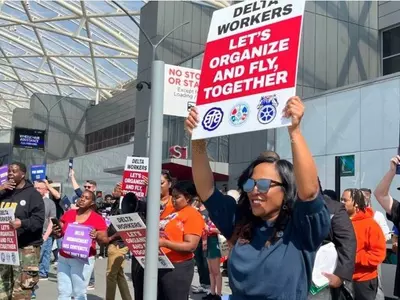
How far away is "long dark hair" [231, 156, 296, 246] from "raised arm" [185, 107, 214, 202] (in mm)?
241

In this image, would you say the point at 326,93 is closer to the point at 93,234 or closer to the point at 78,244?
the point at 93,234

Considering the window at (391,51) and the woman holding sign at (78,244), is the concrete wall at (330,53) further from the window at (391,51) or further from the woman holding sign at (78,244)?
the woman holding sign at (78,244)

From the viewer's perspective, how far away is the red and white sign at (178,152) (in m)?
23.4

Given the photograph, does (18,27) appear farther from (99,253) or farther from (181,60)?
(99,253)

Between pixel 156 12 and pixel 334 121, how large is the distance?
13745 mm

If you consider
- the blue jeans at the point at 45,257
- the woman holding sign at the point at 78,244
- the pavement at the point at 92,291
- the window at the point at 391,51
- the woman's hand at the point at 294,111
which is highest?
the window at the point at 391,51

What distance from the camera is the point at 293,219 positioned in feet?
8.16

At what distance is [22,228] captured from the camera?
240 inches

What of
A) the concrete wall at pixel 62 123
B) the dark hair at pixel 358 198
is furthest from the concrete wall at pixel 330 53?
the concrete wall at pixel 62 123

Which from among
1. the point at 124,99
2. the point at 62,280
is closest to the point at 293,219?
the point at 62,280

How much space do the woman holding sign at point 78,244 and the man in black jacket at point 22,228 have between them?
0.38m

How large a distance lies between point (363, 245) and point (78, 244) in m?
3.35

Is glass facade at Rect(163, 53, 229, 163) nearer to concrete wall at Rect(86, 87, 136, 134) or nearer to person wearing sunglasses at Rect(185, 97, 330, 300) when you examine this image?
concrete wall at Rect(86, 87, 136, 134)

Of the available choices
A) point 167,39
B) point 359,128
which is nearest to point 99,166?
point 167,39
